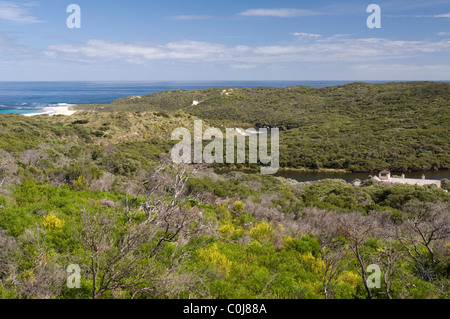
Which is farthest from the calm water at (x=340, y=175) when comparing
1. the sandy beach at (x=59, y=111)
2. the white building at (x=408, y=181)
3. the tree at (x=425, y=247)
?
the sandy beach at (x=59, y=111)

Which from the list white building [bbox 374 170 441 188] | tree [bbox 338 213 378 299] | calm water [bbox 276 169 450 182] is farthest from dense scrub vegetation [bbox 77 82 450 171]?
tree [bbox 338 213 378 299]

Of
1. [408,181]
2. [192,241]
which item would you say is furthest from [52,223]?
[408,181]

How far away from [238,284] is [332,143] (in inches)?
1577

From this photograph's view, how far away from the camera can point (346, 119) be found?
60.8m

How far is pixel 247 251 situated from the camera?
6.28 m

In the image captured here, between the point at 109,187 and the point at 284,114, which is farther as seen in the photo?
the point at 284,114

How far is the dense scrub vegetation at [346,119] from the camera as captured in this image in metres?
37.4

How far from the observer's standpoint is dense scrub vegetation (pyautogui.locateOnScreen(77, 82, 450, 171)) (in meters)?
37.4

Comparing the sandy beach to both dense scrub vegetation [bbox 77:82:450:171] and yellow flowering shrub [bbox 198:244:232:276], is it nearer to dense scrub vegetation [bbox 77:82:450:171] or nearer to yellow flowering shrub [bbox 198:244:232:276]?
dense scrub vegetation [bbox 77:82:450:171]

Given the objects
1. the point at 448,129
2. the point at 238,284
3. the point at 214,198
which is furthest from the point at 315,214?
the point at 448,129

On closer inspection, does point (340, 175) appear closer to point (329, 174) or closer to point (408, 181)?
point (329, 174)

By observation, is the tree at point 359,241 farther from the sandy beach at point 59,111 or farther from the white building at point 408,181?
the sandy beach at point 59,111

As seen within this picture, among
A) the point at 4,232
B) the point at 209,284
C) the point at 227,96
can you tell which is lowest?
the point at 209,284
